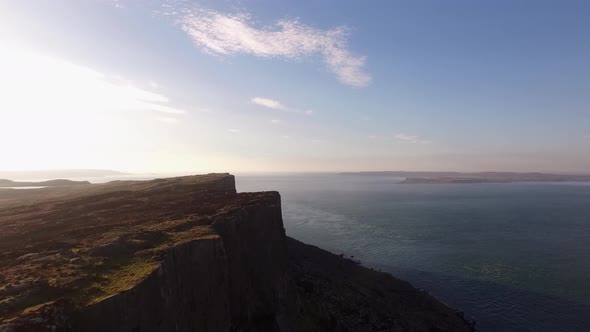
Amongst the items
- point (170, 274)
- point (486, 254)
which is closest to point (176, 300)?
point (170, 274)

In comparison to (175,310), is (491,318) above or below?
below

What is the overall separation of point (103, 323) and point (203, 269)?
7706 mm

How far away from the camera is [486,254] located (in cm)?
8350

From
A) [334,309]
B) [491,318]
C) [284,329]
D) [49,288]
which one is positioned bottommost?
[491,318]

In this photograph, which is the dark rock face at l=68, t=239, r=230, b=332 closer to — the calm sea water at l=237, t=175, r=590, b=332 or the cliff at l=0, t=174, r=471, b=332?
the cliff at l=0, t=174, r=471, b=332

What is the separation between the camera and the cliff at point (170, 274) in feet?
48.4

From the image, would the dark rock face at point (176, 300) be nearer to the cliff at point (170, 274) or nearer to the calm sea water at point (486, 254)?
the cliff at point (170, 274)

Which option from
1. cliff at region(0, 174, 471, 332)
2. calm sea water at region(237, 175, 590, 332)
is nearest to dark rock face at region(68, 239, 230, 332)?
cliff at region(0, 174, 471, 332)

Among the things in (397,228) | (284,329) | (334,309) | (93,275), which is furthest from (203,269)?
(397,228)

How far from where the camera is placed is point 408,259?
8075 cm

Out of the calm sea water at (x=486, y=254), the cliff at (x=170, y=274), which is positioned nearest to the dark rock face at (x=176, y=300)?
the cliff at (x=170, y=274)

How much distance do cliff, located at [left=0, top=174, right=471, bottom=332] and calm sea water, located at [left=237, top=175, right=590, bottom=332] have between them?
1176cm

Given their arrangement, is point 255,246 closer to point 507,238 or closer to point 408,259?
point 408,259

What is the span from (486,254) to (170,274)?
86.6m
